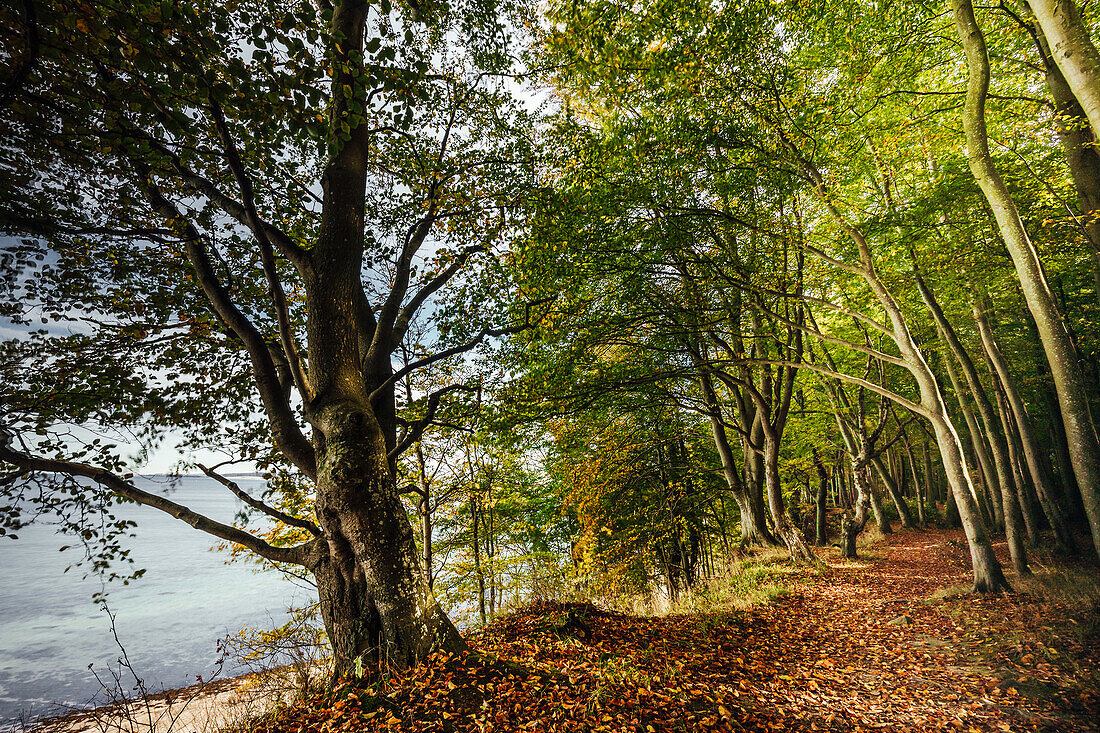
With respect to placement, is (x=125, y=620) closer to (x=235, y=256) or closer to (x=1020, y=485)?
(x=235, y=256)

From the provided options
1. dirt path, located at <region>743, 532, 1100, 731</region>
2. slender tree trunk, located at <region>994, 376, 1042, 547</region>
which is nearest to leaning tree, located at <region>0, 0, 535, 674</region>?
dirt path, located at <region>743, 532, 1100, 731</region>

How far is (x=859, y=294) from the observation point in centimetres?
1276

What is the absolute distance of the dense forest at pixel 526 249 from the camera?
418cm

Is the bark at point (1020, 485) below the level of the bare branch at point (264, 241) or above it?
below

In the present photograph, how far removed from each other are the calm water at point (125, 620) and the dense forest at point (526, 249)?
232cm

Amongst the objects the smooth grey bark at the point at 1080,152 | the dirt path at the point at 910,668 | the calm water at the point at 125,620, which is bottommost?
the calm water at the point at 125,620

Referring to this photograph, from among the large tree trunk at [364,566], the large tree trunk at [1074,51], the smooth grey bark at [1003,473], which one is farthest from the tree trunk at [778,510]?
the large tree trunk at [364,566]

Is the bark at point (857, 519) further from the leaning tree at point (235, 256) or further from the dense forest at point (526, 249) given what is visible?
the leaning tree at point (235, 256)

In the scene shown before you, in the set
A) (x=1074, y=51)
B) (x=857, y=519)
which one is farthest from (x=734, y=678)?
(x=857, y=519)

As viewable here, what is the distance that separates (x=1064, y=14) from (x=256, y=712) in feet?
35.5

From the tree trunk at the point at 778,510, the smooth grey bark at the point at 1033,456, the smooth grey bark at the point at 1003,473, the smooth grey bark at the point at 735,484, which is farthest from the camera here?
the smooth grey bark at the point at 735,484

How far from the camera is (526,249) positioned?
7.33 m

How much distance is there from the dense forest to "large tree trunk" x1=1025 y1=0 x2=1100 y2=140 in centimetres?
4

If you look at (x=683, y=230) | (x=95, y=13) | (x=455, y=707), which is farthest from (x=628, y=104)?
(x=455, y=707)
